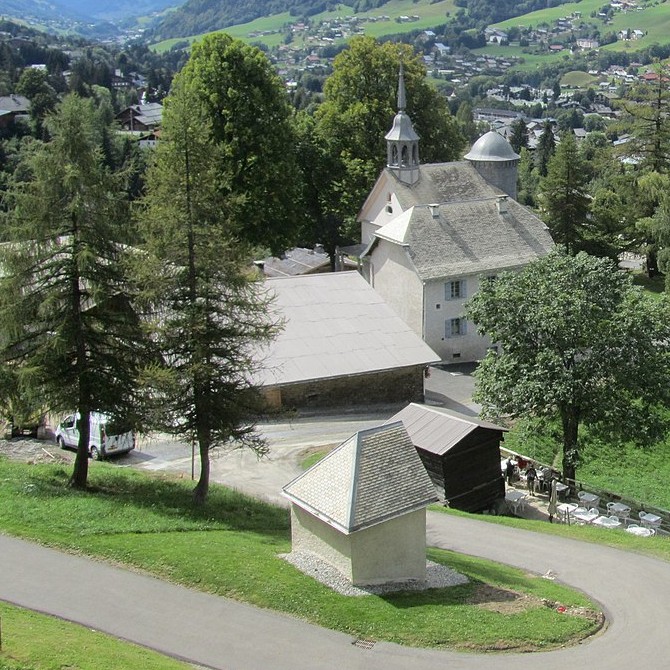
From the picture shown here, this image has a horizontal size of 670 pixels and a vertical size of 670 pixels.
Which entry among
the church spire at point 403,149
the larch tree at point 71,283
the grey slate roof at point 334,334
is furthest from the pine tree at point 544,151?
the larch tree at point 71,283

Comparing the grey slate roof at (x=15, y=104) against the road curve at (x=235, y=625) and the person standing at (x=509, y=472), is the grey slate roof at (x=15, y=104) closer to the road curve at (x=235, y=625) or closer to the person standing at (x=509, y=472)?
the person standing at (x=509, y=472)

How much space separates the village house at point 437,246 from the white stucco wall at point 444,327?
45 millimetres

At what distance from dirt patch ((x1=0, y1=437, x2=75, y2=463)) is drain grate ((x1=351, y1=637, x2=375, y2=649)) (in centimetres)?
1431

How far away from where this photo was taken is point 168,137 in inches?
973

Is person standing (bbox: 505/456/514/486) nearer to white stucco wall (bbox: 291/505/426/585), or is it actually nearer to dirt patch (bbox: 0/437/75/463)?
white stucco wall (bbox: 291/505/426/585)

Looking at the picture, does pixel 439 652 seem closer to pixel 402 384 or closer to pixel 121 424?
pixel 121 424

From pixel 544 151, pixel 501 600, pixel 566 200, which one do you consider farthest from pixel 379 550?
pixel 544 151

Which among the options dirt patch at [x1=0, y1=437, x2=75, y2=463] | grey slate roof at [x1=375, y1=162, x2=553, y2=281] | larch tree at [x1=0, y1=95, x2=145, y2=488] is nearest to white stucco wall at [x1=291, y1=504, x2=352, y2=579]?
larch tree at [x1=0, y1=95, x2=145, y2=488]

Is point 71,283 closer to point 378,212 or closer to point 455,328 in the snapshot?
point 455,328

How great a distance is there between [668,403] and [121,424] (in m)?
16.7

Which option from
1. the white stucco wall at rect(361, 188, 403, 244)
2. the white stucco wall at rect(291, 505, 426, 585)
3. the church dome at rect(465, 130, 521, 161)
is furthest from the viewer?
the church dome at rect(465, 130, 521, 161)

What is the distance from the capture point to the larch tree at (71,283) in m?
24.1

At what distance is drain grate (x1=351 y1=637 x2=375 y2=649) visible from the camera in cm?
1847

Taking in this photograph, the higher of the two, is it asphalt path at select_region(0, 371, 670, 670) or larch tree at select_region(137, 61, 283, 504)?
larch tree at select_region(137, 61, 283, 504)
